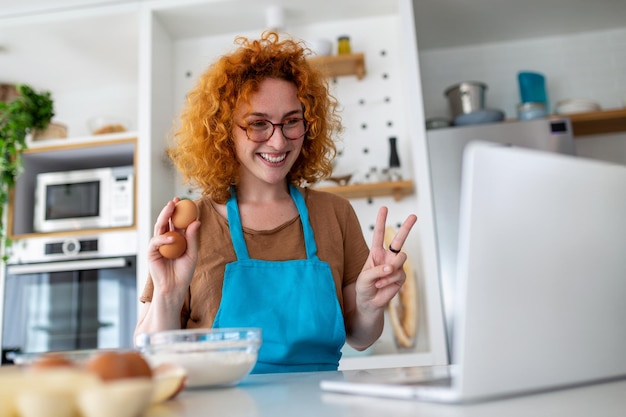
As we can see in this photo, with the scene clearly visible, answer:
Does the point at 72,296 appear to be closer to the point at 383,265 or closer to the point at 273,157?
the point at 273,157

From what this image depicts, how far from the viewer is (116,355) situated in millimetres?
480

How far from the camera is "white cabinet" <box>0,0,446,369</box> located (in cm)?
267

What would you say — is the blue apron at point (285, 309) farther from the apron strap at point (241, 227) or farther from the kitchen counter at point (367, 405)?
the kitchen counter at point (367, 405)

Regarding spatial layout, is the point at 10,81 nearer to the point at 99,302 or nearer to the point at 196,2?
the point at 196,2

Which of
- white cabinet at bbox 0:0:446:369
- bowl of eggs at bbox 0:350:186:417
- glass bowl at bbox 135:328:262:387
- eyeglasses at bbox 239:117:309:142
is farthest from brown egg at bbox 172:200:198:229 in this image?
white cabinet at bbox 0:0:446:369

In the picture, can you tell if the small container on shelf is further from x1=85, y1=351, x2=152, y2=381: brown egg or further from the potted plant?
x1=85, y1=351, x2=152, y2=381: brown egg

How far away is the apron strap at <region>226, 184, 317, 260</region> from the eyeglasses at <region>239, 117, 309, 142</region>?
0.54 ft

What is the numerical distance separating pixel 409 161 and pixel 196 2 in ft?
4.22

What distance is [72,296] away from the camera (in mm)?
2684

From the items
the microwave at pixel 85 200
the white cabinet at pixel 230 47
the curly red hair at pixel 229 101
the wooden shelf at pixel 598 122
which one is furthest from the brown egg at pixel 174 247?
the wooden shelf at pixel 598 122

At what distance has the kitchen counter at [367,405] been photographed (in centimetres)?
50

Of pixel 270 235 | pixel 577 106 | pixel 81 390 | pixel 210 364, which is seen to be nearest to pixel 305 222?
pixel 270 235

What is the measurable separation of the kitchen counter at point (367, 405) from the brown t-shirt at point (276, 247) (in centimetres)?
60

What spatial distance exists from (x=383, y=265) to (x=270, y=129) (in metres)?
0.45
